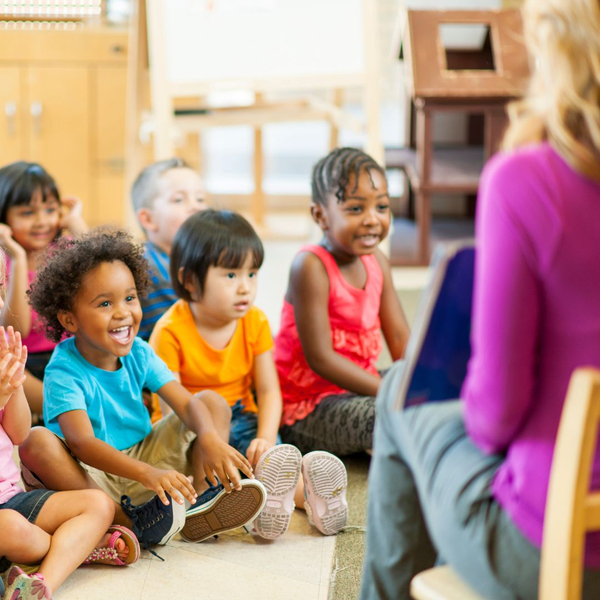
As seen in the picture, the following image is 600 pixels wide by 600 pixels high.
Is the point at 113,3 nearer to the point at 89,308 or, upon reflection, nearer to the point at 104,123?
the point at 104,123

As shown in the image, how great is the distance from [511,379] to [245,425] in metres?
1.03

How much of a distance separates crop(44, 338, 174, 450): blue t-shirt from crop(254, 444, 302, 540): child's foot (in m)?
0.25

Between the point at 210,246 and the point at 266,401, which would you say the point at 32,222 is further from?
the point at 266,401

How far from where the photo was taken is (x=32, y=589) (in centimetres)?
123

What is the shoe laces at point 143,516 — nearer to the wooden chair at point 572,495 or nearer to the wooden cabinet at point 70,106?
the wooden chair at point 572,495

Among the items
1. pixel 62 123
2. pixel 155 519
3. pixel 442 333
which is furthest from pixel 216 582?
pixel 62 123

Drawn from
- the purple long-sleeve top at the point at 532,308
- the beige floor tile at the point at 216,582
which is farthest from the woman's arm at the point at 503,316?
the beige floor tile at the point at 216,582

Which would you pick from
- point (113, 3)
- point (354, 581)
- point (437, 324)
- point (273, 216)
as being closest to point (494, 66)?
point (273, 216)

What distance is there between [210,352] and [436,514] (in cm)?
94

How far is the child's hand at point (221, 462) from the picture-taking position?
4.69 ft

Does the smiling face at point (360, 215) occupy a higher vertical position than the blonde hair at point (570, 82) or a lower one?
lower

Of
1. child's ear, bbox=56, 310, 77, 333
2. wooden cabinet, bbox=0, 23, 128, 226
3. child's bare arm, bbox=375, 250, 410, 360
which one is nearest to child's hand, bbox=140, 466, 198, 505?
child's ear, bbox=56, 310, 77, 333

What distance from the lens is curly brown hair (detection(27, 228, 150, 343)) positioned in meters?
1.51

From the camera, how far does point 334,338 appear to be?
185cm
